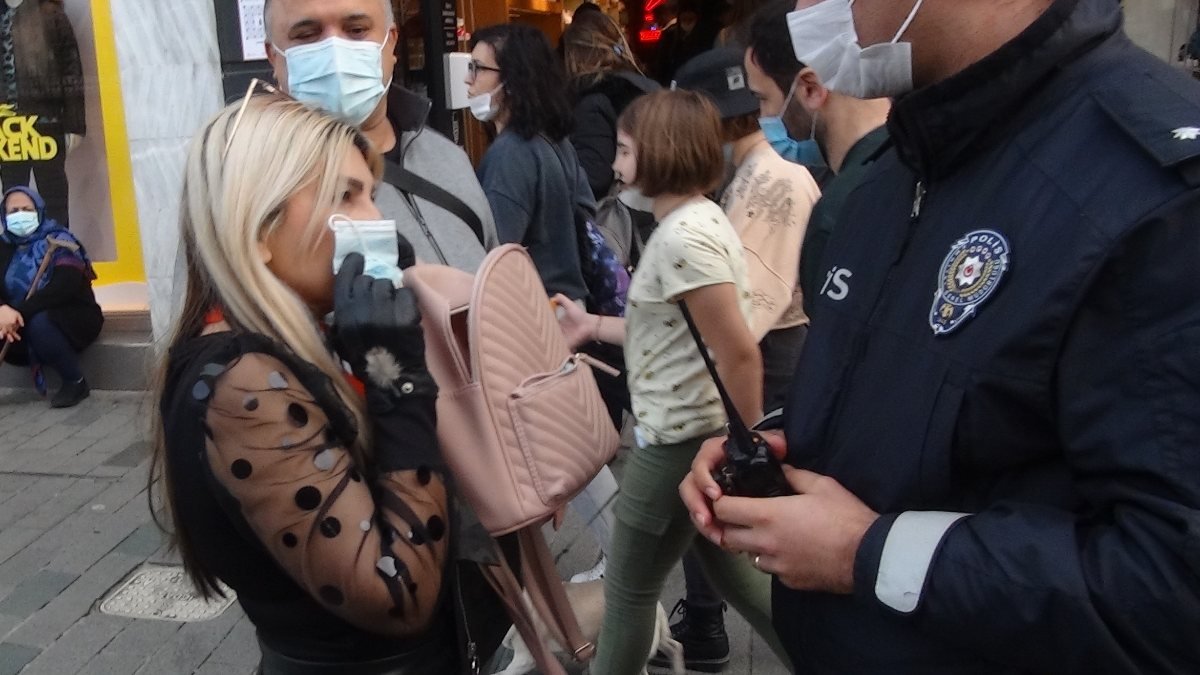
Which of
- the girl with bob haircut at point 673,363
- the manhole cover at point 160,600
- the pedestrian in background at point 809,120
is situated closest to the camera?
the pedestrian in background at point 809,120

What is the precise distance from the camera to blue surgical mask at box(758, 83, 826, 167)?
3088 mm

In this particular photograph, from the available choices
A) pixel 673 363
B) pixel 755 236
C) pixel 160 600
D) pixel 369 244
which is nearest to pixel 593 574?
pixel 673 363

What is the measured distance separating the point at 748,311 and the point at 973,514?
155 cm

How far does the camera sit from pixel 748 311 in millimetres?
2678

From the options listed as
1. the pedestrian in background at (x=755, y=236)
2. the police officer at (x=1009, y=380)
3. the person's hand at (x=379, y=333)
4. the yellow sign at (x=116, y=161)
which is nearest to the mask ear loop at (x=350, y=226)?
the person's hand at (x=379, y=333)

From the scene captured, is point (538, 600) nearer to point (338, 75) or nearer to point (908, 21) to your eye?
point (908, 21)

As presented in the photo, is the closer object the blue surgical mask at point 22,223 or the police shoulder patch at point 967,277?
the police shoulder patch at point 967,277

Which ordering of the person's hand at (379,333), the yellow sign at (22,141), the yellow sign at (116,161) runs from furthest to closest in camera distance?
1. the yellow sign at (22,141)
2. the yellow sign at (116,161)
3. the person's hand at (379,333)

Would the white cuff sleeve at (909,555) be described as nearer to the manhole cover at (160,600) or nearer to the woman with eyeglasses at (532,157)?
the woman with eyeglasses at (532,157)

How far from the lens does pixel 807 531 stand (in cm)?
125

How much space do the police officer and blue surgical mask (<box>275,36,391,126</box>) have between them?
5.07 feet

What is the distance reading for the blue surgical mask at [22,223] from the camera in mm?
5988

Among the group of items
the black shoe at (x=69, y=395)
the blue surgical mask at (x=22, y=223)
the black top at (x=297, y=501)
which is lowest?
the black shoe at (x=69, y=395)

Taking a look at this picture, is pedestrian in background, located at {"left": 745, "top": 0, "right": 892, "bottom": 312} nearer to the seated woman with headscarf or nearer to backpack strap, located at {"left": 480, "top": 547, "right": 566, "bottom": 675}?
backpack strap, located at {"left": 480, "top": 547, "right": 566, "bottom": 675}
